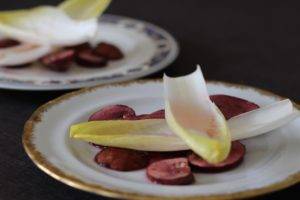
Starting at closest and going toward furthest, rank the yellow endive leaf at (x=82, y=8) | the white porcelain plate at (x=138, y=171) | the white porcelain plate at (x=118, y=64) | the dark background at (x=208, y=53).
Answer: the white porcelain plate at (x=138, y=171), the dark background at (x=208, y=53), the white porcelain plate at (x=118, y=64), the yellow endive leaf at (x=82, y=8)

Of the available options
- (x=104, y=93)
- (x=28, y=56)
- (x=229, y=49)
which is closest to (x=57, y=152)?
(x=104, y=93)

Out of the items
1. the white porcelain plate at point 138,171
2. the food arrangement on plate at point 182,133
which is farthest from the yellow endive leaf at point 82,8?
the food arrangement on plate at point 182,133

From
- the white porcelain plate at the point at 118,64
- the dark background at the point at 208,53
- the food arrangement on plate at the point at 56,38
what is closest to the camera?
the dark background at the point at 208,53

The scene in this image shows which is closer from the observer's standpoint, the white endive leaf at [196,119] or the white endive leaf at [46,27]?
the white endive leaf at [196,119]

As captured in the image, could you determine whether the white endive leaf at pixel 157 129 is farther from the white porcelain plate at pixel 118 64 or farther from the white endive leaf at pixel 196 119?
the white porcelain plate at pixel 118 64

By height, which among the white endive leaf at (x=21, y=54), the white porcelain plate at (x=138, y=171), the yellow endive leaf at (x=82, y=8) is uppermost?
the white porcelain plate at (x=138, y=171)

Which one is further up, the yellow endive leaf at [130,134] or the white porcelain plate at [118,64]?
the yellow endive leaf at [130,134]
